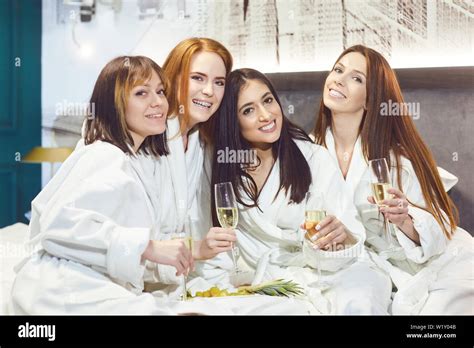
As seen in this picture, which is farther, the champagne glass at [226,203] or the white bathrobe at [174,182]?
the white bathrobe at [174,182]

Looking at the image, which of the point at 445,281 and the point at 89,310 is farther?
the point at 445,281

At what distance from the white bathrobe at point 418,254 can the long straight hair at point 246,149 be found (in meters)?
0.16

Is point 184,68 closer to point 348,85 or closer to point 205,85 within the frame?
point 205,85

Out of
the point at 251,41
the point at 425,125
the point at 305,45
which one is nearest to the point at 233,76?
the point at 251,41

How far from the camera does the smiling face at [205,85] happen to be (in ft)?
8.34

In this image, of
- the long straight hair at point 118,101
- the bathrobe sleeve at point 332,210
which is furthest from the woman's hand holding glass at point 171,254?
the bathrobe sleeve at point 332,210

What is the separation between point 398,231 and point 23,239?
1.60 meters

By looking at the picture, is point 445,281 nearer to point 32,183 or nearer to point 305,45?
point 305,45

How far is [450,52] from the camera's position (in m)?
2.55

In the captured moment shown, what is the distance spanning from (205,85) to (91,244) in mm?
817

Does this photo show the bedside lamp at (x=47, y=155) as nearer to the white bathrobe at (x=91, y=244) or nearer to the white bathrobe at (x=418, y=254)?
the white bathrobe at (x=91, y=244)

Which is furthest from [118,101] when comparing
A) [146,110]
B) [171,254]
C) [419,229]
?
[419,229]

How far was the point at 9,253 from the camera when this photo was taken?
260 cm

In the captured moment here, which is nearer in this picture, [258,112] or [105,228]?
[105,228]
